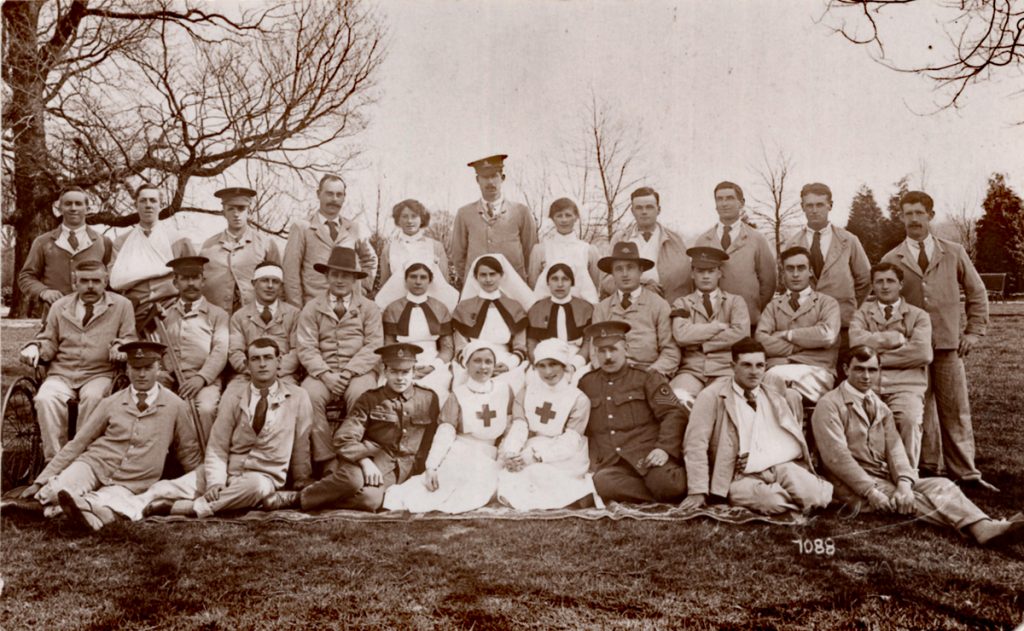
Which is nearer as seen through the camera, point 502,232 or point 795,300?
point 795,300

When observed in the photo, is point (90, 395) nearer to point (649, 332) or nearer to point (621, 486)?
point (621, 486)

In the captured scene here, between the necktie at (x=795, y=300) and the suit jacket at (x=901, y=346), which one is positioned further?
the necktie at (x=795, y=300)

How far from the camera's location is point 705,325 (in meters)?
4.88

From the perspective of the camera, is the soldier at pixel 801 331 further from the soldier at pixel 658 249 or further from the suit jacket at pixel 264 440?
the suit jacket at pixel 264 440

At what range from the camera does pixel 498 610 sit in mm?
3717

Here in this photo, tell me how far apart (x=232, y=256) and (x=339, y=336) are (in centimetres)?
103

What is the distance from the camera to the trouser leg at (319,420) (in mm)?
4711

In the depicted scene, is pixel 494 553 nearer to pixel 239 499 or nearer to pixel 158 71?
pixel 239 499

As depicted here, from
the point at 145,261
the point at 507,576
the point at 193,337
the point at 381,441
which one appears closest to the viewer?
the point at 507,576

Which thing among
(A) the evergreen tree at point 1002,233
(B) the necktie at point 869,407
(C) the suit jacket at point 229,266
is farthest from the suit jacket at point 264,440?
(A) the evergreen tree at point 1002,233

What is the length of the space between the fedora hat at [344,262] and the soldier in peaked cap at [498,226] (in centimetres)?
92

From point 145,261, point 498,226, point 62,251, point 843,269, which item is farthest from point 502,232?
point 62,251

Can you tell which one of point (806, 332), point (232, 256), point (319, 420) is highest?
point (232, 256)

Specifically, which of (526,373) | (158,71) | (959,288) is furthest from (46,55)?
(959,288)
